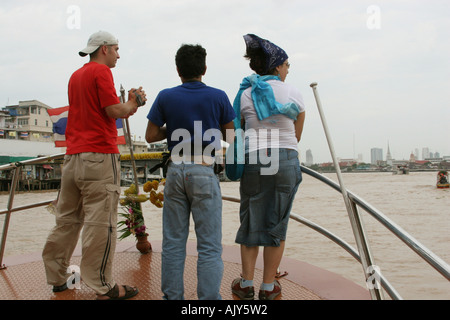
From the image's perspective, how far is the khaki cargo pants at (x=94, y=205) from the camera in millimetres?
2229

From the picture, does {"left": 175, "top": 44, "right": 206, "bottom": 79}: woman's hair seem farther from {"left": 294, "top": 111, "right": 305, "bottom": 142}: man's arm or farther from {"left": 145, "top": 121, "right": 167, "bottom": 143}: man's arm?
{"left": 294, "top": 111, "right": 305, "bottom": 142}: man's arm

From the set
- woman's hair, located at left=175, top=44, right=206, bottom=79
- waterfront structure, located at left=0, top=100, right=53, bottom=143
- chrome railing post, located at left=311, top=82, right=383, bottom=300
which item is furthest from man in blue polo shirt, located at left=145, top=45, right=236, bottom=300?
waterfront structure, located at left=0, top=100, right=53, bottom=143

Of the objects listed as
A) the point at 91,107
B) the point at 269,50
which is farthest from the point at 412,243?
the point at 91,107

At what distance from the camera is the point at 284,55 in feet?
7.80

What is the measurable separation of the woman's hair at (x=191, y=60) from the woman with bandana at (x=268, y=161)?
35 cm

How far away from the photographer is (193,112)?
2.06 metres

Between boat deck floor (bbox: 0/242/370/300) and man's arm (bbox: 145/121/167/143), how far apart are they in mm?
1051

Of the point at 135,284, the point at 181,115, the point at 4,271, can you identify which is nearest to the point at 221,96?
the point at 181,115

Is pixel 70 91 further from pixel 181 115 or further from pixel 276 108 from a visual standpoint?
pixel 276 108

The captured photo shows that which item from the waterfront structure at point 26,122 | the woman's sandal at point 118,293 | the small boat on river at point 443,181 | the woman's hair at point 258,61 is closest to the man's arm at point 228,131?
the woman's hair at point 258,61

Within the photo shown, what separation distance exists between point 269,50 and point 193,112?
653mm
